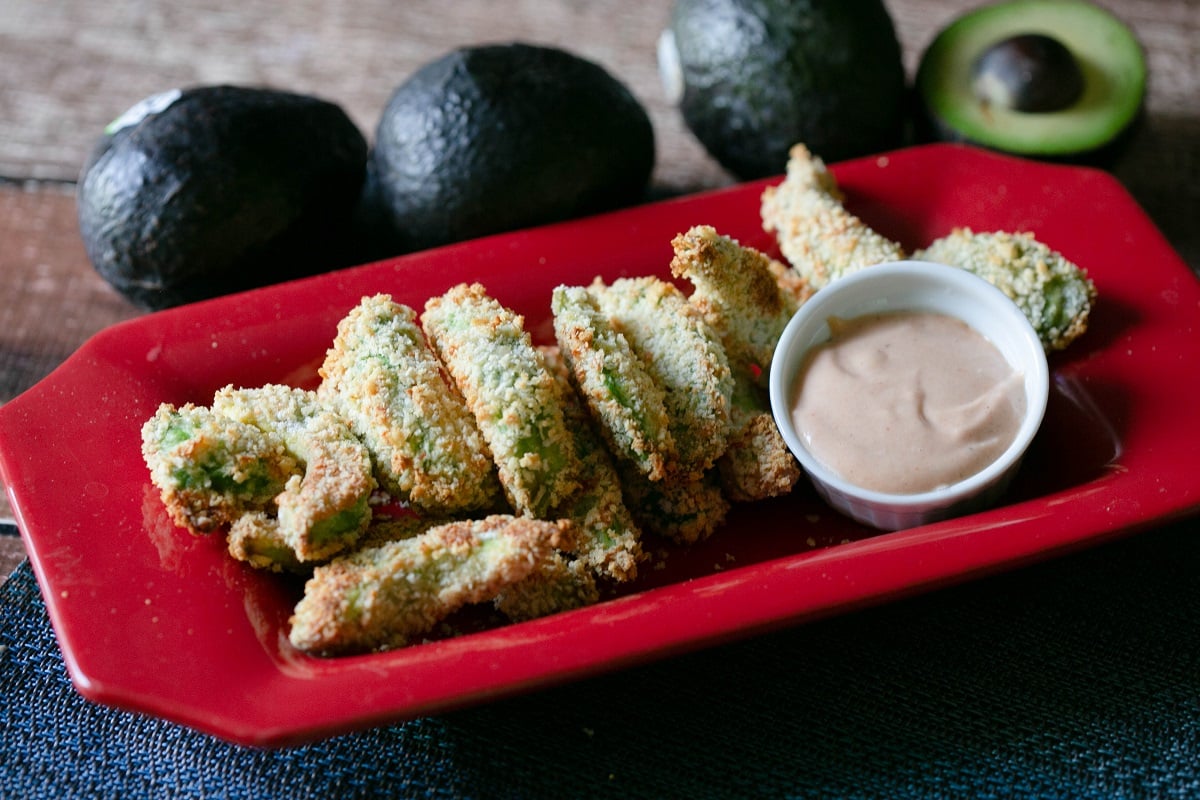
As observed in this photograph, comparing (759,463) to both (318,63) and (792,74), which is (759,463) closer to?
(792,74)

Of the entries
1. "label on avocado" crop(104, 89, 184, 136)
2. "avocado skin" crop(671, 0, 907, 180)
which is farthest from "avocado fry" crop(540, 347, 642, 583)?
"label on avocado" crop(104, 89, 184, 136)

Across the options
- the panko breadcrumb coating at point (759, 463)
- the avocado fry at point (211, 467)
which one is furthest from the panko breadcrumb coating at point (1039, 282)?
the avocado fry at point (211, 467)

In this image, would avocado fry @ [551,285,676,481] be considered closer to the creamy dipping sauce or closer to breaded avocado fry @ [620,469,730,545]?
breaded avocado fry @ [620,469,730,545]

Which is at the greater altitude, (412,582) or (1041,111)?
(1041,111)

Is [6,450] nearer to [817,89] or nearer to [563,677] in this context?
[563,677]

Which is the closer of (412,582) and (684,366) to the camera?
(412,582)

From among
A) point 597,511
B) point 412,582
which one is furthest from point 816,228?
point 412,582

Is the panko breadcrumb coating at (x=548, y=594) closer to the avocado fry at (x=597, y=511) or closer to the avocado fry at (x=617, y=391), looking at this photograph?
the avocado fry at (x=597, y=511)
